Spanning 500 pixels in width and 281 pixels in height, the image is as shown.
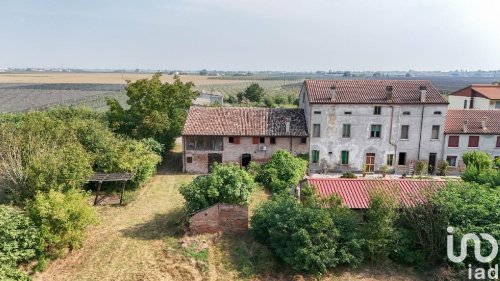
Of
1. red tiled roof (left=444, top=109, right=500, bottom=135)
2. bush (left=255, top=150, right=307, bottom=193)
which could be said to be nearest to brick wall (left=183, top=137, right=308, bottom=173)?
bush (left=255, top=150, right=307, bottom=193)

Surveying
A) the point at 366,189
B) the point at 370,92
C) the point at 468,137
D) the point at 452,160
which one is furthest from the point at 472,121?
the point at 366,189

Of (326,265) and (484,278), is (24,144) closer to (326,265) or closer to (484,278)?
(326,265)

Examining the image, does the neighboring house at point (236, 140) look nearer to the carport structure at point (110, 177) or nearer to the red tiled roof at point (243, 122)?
the red tiled roof at point (243, 122)

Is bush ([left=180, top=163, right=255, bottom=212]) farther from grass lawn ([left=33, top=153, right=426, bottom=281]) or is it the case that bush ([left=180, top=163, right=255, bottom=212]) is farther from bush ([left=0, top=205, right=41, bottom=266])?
bush ([left=0, top=205, right=41, bottom=266])

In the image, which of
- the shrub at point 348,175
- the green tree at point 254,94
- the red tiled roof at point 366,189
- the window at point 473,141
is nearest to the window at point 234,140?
the shrub at point 348,175

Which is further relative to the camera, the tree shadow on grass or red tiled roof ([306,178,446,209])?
the tree shadow on grass

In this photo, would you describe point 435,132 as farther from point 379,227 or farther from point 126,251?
point 126,251

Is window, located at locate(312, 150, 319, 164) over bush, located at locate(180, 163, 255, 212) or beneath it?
beneath
